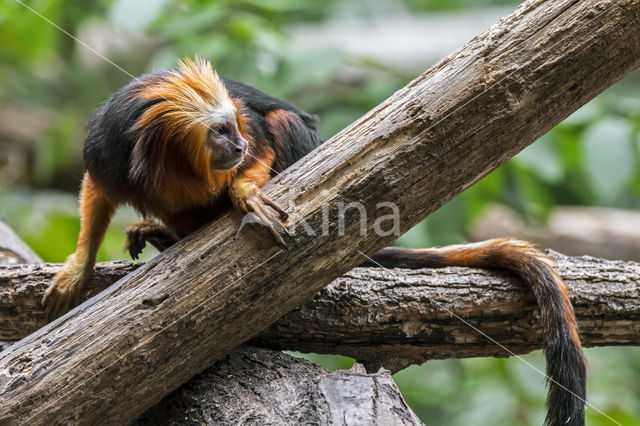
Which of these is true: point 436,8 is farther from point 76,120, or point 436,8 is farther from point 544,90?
point 544,90

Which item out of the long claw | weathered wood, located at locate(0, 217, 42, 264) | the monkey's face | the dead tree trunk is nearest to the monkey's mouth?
the monkey's face

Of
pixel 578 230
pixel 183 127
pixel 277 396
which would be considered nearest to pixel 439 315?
pixel 277 396

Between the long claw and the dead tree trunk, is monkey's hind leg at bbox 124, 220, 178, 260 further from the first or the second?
the long claw

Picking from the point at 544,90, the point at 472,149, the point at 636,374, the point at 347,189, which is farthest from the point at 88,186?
the point at 636,374

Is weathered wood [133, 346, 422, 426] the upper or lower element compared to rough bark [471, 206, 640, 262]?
lower

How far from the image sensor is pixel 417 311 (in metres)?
2.27

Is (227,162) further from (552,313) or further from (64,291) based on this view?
(552,313)

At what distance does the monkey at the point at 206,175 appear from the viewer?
6.55 feet

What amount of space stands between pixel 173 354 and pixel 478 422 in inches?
112

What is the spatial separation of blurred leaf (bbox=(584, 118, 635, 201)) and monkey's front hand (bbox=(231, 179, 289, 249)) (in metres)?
1.96

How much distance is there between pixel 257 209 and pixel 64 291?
0.83 m

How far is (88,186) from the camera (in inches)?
95.0

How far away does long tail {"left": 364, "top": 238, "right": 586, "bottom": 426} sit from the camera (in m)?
2.13

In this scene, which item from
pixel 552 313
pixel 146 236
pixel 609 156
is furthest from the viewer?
pixel 609 156
